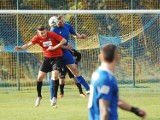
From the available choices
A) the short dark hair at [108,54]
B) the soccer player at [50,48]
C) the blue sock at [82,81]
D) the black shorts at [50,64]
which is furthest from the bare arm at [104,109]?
the blue sock at [82,81]

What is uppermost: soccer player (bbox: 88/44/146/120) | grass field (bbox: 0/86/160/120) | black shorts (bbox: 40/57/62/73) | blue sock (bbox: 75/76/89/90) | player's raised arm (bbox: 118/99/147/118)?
soccer player (bbox: 88/44/146/120)

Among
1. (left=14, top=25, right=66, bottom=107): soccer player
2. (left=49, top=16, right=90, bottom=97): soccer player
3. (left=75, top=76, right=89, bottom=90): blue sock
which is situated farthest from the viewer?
(left=75, top=76, right=89, bottom=90): blue sock

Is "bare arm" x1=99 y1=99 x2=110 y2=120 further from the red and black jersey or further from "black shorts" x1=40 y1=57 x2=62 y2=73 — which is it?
"black shorts" x1=40 y1=57 x2=62 y2=73

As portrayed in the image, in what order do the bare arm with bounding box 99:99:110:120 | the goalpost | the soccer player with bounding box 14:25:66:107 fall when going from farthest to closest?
the goalpost < the soccer player with bounding box 14:25:66:107 < the bare arm with bounding box 99:99:110:120

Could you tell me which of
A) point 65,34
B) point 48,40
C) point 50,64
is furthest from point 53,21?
point 50,64

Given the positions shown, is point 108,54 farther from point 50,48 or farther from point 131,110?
point 50,48

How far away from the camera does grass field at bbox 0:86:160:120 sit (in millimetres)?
13547

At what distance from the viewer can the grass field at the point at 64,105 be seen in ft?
44.4

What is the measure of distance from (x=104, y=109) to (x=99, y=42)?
16.5 metres

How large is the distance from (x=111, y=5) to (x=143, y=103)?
9.52 m

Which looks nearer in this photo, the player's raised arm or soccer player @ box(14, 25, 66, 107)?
the player's raised arm

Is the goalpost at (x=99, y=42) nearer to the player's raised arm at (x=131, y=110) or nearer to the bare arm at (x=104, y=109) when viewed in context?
the player's raised arm at (x=131, y=110)

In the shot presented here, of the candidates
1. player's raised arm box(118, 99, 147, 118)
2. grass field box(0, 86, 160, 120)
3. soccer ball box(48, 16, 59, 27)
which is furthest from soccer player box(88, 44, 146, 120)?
soccer ball box(48, 16, 59, 27)

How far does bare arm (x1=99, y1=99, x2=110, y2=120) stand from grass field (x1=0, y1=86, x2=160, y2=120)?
6.30 metres
